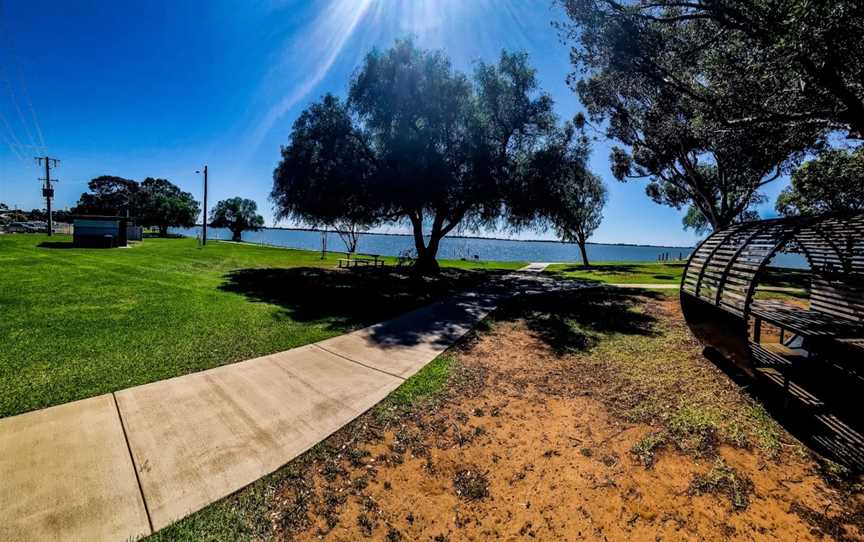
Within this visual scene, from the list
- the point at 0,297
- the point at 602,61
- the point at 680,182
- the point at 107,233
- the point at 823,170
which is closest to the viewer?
the point at 0,297

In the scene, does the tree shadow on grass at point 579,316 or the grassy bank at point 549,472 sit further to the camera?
the tree shadow on grass at point 579,316

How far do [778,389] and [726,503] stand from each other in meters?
2.65

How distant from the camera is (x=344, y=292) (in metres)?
12.2

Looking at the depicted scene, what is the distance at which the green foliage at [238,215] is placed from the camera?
209ft

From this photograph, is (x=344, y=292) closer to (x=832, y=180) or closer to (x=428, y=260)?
(x=428, y=260)

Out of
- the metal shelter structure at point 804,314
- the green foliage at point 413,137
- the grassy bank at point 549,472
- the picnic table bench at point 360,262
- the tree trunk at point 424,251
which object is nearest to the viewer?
the grassy bank at point 549,472

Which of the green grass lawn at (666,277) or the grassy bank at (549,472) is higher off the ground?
the green grass lawn at (666,277)

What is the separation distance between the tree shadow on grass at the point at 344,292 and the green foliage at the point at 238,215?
5378 cm

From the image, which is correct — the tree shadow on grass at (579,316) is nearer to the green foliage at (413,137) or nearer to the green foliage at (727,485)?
the green foliage at (727,485)

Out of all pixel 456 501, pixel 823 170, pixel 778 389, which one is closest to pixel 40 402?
pixel 456 501

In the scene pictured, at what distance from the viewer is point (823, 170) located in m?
20.8

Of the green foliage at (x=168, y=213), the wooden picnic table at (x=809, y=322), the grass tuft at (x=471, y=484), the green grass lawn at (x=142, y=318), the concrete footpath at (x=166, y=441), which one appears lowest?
the grass tuft at (x=471, y=484)

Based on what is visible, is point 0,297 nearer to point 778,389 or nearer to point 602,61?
point 778,389

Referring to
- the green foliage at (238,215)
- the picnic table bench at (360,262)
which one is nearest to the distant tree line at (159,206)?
the green foliage at (238,215)
